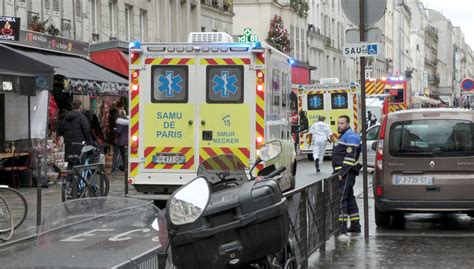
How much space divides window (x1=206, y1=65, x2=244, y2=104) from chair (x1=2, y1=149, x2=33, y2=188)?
19.8 ft

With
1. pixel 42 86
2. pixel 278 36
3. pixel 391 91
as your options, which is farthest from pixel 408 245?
Result: pixel 278 36

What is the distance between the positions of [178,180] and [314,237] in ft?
17.3

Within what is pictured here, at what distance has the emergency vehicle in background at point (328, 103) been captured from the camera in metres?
30.0

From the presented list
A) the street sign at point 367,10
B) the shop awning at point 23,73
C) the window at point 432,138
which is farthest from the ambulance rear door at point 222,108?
the shop awning at point 23,73

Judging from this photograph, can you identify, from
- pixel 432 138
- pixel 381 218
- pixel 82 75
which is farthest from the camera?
pixel 82 75

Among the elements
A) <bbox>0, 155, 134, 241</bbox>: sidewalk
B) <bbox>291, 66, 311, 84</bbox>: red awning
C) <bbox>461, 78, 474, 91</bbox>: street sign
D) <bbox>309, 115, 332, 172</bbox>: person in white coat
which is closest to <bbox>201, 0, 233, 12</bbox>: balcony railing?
<bbox>291, 66, 311, 84</bbox>: red awning

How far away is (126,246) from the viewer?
4223mm

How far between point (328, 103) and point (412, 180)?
63.3ft

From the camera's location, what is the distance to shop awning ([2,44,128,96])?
18953mm

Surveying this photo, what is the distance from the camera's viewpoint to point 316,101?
3052 centimetres

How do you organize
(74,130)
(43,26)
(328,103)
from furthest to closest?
(328,103) → (43,26) → (74,130)

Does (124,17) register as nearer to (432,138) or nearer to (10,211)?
(10,211)

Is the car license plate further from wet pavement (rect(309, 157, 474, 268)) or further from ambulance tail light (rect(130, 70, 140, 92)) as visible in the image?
ambulance tail light (rect(130, 70, 140, 92))

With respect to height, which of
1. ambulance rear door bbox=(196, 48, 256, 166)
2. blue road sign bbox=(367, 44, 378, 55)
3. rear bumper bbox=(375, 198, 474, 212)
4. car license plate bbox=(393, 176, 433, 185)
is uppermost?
blue road sign bbox=(367, 44, 378, 55)
